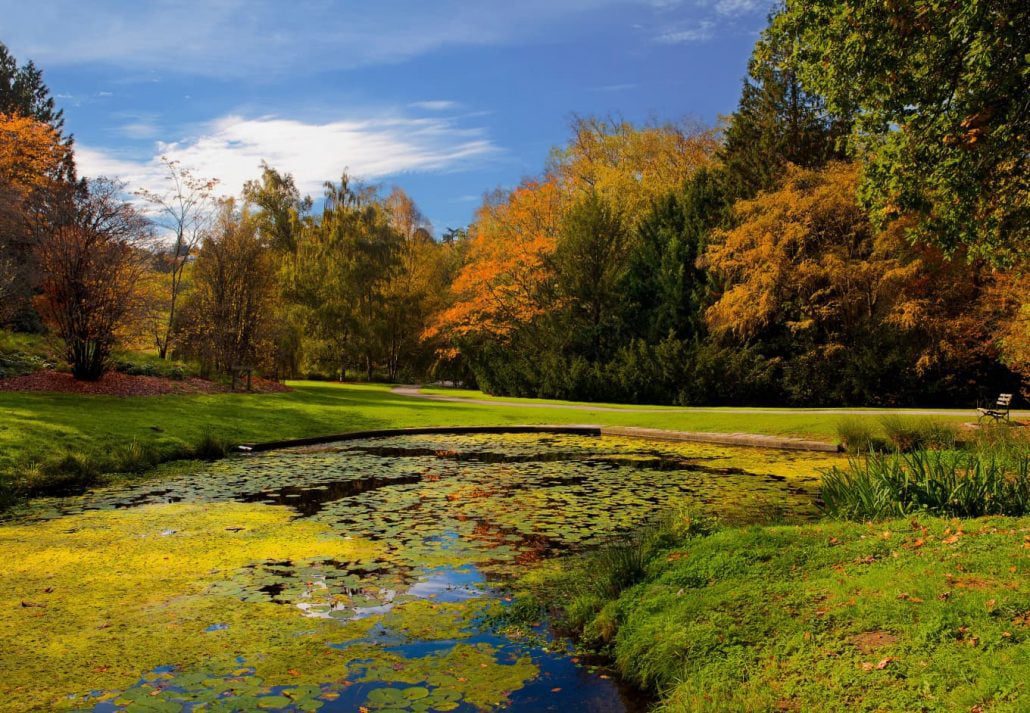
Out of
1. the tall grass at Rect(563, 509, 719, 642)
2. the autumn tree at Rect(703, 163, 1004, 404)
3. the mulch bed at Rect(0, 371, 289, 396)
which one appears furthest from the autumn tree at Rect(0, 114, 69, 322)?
the autumn tree at Rect(703, 163, 1004, 404)

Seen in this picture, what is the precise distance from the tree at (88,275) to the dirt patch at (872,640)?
20.8 meters

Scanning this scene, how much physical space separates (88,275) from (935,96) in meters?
21.2

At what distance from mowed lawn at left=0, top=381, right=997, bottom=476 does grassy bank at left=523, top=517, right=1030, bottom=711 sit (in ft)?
33.6

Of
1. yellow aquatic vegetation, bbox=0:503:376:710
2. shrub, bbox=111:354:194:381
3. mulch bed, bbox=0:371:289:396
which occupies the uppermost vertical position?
shrub, bbox=111:354:194:381

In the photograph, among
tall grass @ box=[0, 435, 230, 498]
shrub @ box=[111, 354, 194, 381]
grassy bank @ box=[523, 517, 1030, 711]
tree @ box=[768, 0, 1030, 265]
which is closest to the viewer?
grassy bank @ box=[523, 517, 1030, 711]

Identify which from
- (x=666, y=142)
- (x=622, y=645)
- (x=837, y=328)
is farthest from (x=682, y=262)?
(x=622, y=645)

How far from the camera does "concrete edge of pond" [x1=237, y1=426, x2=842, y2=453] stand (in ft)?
49.6

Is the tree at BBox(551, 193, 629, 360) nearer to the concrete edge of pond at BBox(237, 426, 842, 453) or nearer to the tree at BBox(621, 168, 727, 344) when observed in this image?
the tree at BBox(621, 168, 727, 344)

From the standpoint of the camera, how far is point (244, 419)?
57.6 ft

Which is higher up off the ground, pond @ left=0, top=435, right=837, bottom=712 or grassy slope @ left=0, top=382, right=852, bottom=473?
grassy slope @ left=0, top=382, right=852, bottom=473

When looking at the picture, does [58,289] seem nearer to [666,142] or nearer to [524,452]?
[524,452]

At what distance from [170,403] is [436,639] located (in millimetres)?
16005

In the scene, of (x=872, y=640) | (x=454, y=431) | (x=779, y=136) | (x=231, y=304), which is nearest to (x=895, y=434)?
(x=454, y=431)

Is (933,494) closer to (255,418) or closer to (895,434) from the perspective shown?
(895,434)
